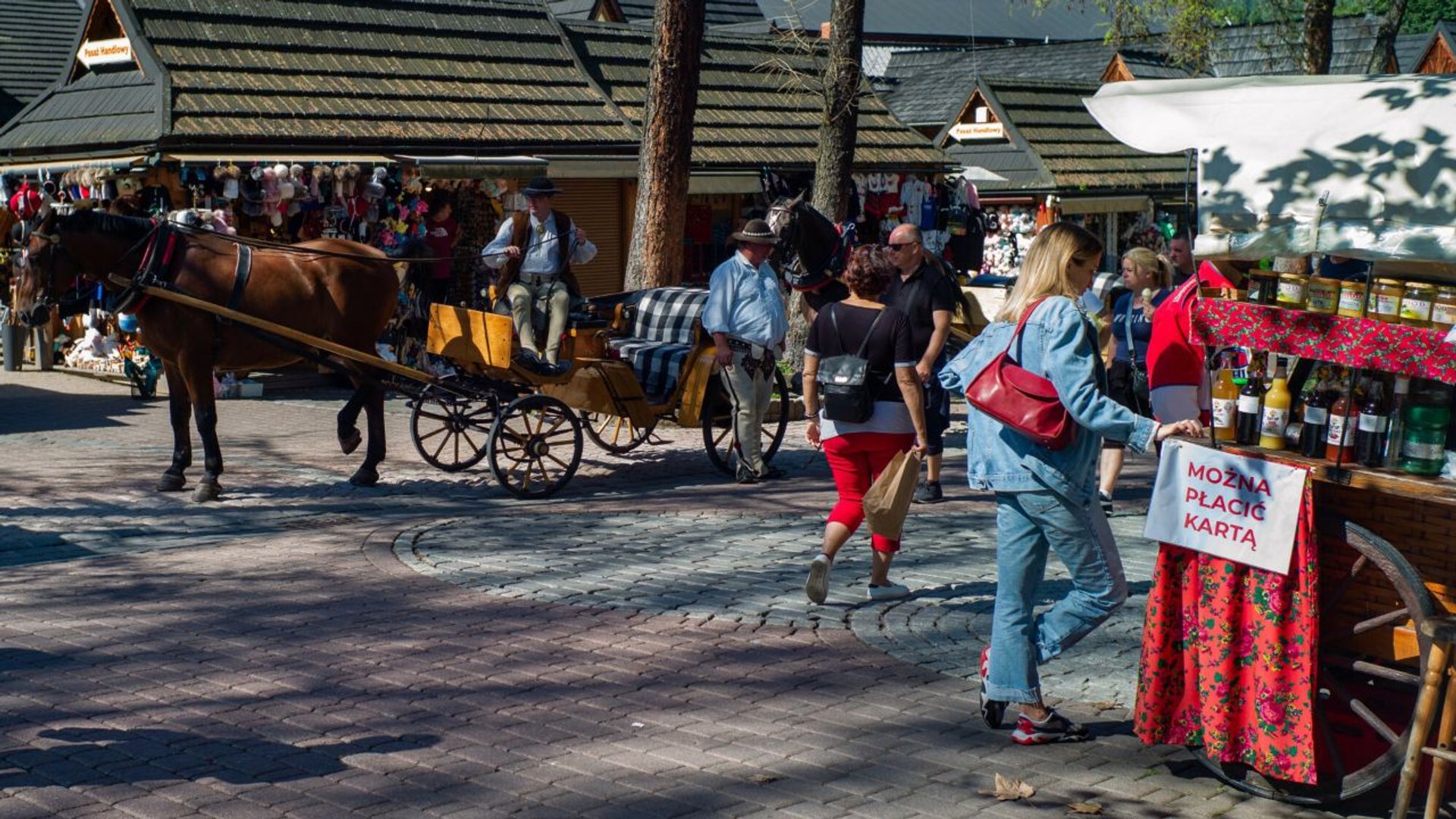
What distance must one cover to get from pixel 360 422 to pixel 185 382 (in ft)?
15.0

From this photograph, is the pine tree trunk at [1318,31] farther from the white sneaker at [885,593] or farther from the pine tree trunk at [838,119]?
the white sneaker at [885,593]

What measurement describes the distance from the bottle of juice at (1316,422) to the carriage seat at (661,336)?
7.19 meters

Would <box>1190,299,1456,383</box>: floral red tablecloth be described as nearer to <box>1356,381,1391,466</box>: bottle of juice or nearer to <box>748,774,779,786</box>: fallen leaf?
<box>1356,381,1391,466</box>: bottle of juice

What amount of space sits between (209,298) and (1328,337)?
28.8ft

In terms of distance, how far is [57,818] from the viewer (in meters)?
5.51

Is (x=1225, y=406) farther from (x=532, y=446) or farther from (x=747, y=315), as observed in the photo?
(x=532, y=446)

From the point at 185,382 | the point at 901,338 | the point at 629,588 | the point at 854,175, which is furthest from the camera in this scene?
the point at 854,175

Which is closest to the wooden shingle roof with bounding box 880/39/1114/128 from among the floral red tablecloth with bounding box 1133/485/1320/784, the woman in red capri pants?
the woman in red capri pants

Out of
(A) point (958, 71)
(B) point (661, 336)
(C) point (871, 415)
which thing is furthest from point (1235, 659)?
(A) point (958, 71)

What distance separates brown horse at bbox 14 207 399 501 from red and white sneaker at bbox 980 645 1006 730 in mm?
7111

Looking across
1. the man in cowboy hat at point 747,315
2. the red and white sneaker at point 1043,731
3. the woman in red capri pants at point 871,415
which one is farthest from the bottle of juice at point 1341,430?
the man in cowboy hat at point 747,315

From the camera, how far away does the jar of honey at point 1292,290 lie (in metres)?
5.92

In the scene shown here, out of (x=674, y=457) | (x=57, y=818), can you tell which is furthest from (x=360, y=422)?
(x=57, y=818)

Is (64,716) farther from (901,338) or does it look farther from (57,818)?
(901,338)
